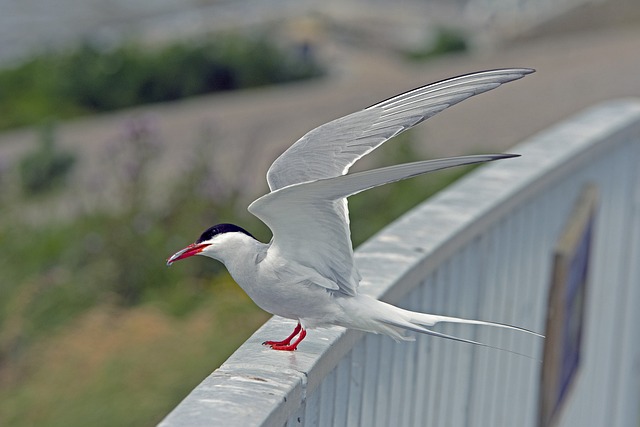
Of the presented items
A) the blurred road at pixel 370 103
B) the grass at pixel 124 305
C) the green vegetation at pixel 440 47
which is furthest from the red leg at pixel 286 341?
the green vegetation at pixel 440 47

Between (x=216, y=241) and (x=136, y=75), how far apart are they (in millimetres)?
12972

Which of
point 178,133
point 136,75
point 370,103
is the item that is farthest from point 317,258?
point 136,75

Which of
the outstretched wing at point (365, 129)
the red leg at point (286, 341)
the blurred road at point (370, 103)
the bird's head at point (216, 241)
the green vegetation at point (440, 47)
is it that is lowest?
the green vegetation at point (440, 47)

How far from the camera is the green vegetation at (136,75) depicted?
48.8 feet

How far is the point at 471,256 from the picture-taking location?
347cm

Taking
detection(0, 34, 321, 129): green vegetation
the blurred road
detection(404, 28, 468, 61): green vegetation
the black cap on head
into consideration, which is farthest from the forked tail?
detection(404, 28, 468, 61): green vegetation

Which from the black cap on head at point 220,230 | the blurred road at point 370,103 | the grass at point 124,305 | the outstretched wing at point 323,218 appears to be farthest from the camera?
the blurred road at point 370,103

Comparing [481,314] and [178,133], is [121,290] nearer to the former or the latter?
[481,314]

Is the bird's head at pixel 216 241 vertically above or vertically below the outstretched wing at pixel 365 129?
below

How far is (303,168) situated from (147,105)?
12332 mm

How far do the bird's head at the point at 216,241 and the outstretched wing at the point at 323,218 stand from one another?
0.25 ft

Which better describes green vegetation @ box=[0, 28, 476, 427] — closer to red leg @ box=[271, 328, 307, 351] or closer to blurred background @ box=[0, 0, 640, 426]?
blurred background @ box=[0, 0, 640, 426]

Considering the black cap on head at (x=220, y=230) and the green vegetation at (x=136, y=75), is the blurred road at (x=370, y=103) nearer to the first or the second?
the green vegetation at (x=136, y=75)

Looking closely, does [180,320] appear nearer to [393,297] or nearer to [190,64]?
[393,297]
